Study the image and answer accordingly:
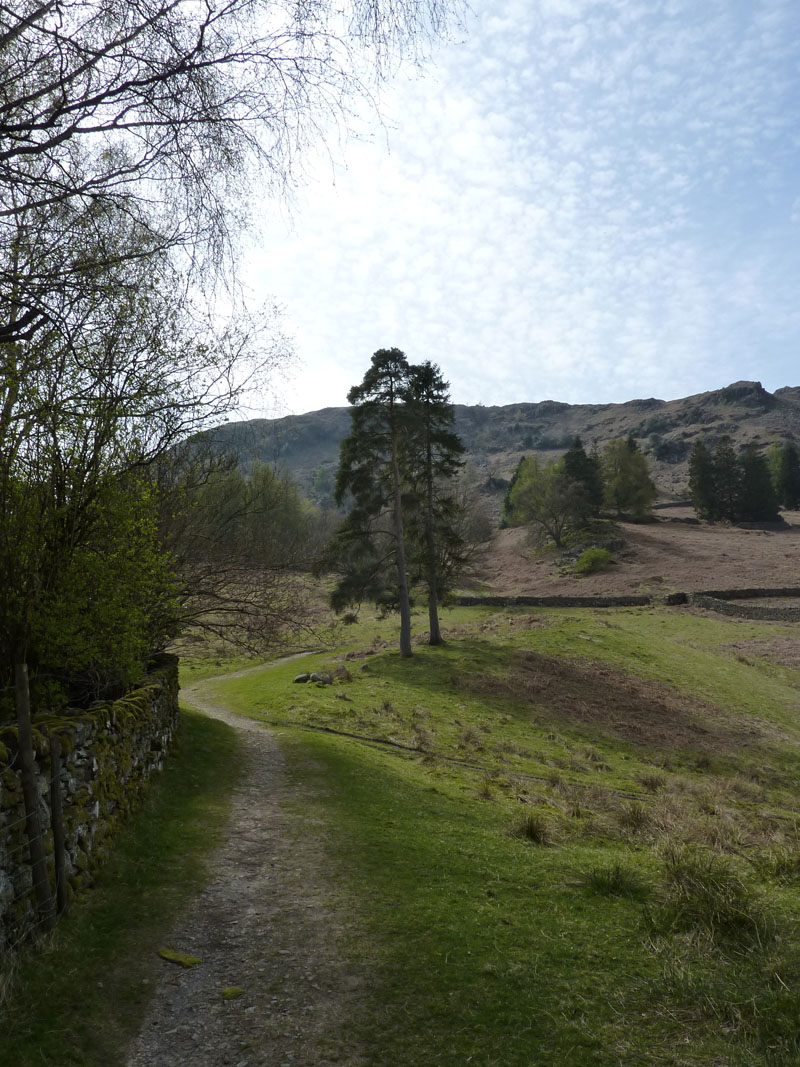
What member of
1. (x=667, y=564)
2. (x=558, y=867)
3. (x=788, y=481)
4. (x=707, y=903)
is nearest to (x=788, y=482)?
(x=788, y=481)

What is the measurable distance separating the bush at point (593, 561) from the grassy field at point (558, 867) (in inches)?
1408

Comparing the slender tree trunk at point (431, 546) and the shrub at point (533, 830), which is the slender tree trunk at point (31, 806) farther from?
the slender tree trunk at point (431, 546)

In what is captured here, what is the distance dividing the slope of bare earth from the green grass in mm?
47480

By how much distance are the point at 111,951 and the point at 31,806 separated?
1.51 m

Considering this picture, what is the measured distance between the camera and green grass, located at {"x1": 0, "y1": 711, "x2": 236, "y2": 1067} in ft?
14.9

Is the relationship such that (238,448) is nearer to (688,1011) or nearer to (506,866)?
(506,866)

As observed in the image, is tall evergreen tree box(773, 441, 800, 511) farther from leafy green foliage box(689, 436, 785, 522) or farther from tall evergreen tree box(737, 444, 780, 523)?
tall evergreen tree box(737, 444, 780, 523)

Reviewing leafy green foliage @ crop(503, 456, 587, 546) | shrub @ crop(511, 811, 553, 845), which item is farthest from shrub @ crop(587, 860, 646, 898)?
leafy green foliage @ crop(503, 456, 587, 546)

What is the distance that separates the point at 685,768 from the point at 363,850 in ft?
44.4

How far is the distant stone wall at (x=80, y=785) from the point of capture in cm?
536

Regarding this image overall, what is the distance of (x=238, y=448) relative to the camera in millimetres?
12211

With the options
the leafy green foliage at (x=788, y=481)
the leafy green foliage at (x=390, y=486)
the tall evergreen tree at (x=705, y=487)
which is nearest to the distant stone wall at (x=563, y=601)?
the leafy green foliage at (x=390, y=486)

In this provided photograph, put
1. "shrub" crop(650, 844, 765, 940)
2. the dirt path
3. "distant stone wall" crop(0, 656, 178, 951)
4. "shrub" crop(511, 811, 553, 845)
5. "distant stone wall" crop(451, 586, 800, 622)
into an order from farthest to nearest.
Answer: "distant stone wall" crop(451, 586, 800, 622) < "shrub" crop(511, 811, 553, 845) < "shrub" crop(650, 844, 765, 940) < "distant stone wall" crop(0, 656, 178, 951) < the dirt path

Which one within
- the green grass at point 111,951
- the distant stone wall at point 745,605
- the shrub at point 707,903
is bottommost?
the distant stone wall at point 745,605
